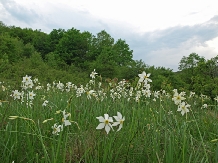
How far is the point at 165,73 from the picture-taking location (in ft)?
64.6

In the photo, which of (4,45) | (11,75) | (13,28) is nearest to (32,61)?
(4,45)

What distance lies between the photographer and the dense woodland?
1248cm

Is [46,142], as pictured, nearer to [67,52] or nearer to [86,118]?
[86,118]

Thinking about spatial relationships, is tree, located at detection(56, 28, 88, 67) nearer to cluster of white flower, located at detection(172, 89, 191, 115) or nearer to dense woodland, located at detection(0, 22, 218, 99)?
dense woodland, located at detection(0, 22, 218, 99)

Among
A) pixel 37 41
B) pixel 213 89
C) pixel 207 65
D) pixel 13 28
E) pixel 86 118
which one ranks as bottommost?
pixel 86 118

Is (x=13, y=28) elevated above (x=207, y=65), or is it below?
above

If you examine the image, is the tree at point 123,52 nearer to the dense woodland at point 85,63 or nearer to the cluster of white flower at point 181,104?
the dense woodland at point 85,63

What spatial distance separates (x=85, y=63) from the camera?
127ft

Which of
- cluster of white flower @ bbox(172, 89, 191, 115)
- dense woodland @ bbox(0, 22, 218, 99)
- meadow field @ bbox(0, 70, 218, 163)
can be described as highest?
dense woodland @ bbox(0, 22, 218, 99)

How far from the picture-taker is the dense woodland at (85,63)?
12484mm

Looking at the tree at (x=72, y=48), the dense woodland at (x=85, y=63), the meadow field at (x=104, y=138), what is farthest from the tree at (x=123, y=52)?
the meadow field at (x=104, y=138)

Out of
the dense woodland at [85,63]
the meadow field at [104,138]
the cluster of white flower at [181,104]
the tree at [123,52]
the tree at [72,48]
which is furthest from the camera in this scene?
the tree at [123,52]

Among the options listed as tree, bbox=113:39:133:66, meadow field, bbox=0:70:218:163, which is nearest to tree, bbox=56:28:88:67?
tree, bbox=113:39:133:66

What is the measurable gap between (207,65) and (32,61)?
72.2ft
